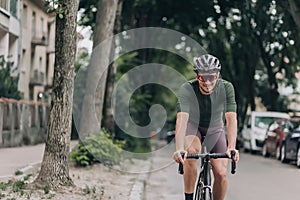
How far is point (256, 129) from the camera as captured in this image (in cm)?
2869

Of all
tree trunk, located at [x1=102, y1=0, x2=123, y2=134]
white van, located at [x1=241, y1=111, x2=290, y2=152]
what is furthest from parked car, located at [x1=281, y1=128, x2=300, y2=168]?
white van, located at [x1=241, y1=111, x2=290, y2=152]

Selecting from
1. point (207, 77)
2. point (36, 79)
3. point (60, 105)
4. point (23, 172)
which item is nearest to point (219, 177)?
point (207, 77)

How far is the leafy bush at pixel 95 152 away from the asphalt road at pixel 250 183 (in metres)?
1.08

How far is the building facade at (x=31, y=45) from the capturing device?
32.3 metres

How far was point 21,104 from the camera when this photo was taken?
25094 mm

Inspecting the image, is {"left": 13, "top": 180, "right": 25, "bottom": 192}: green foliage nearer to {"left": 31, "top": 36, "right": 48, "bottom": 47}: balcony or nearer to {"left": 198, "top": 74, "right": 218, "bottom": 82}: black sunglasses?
{"left": 198, "top": 74, "right": 218, "bottom": 82}: black sunglasses

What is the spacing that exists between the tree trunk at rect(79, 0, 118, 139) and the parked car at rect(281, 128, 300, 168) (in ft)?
22.1

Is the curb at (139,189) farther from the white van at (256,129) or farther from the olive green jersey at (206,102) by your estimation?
the white van at (256,129)

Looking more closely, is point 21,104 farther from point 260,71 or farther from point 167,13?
point 260,71

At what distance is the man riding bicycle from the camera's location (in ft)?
21.6

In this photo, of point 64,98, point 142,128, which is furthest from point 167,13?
point 64,98

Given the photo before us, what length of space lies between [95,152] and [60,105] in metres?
4.75

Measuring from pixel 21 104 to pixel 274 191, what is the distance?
14166 mm

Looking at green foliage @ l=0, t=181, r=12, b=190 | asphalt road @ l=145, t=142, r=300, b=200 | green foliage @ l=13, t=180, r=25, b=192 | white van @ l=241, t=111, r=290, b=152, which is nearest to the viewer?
green foliage @ l=13, t=180, r=25, b=192
